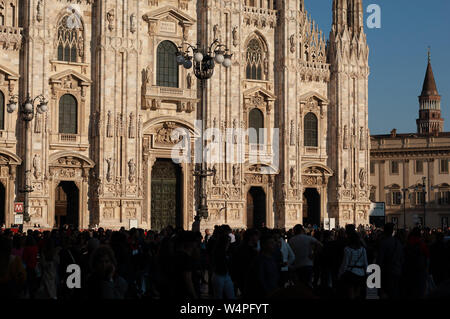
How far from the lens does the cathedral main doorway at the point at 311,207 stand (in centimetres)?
4891

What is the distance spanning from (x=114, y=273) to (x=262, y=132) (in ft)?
121

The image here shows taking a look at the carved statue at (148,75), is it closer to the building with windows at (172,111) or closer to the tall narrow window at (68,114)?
the building with windows at (172,111)

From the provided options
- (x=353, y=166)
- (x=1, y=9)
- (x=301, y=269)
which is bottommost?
(x=301, y=269)

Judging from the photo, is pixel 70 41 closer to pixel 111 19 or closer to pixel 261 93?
pixel 111 19

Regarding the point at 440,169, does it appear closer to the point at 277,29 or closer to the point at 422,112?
the point at 277,29

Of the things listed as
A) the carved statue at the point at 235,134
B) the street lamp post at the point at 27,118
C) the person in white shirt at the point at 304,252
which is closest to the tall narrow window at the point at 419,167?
the carved statue at the point at 235,134

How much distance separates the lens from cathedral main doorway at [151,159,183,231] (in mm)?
44281

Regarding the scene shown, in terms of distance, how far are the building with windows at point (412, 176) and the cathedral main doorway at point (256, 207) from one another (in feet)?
92.0

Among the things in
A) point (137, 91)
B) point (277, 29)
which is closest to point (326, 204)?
point (277, 29)

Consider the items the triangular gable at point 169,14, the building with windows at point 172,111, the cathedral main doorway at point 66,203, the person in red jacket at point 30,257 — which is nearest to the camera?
the person in red jacket at point 30,257

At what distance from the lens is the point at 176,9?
4381 centimetres

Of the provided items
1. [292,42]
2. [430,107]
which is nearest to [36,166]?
[292,42]

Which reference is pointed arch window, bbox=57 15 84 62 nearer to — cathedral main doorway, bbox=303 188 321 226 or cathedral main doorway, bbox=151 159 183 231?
cathedral main doorway, bbox=151 159 183 231
